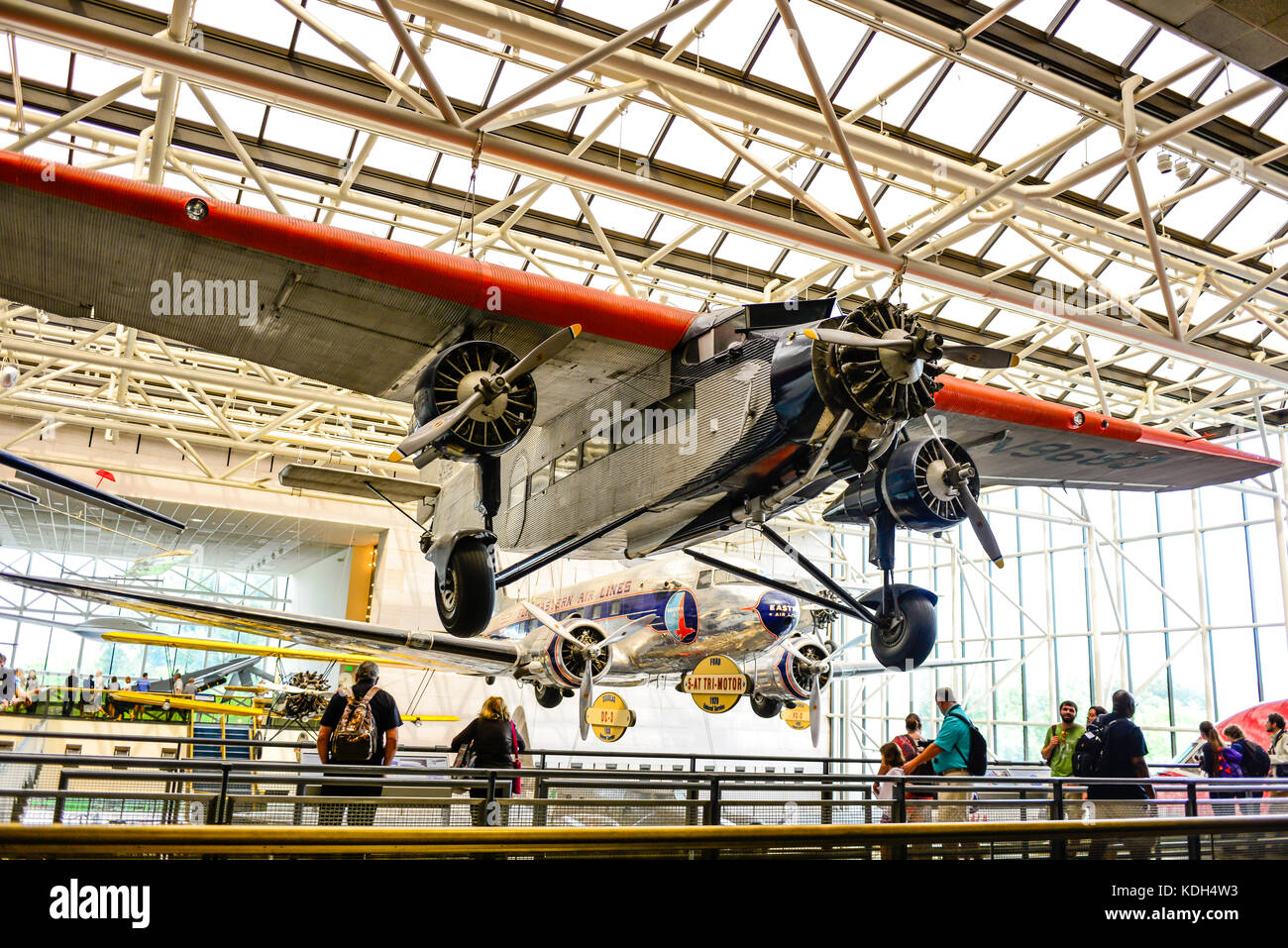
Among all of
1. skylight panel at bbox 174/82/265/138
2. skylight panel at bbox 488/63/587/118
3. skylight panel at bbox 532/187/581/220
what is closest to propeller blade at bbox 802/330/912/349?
skylight panel at bbox 488/63/587/118

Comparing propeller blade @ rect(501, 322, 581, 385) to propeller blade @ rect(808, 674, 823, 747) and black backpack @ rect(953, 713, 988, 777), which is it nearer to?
black backpack @ rect(953, 713, 988, 777)

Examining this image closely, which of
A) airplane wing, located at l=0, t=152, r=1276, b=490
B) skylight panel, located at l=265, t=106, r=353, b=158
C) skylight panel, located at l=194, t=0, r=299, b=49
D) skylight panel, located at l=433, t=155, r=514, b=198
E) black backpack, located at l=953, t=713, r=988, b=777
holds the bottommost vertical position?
black backpack, located at l=953, t=713, r=988, b=777

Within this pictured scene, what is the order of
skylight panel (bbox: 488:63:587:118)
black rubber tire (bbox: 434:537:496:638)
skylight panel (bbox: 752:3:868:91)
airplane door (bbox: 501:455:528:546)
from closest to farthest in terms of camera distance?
black rubber tire (bbox: 434:537:496:638) → airplane door (bbox: 501:455:528:546) → skylight panel (bbox: 752:3:868:91) → skylight panel (bbox: 488:63:587:118)

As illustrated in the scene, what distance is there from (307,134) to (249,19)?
2225 millimetres

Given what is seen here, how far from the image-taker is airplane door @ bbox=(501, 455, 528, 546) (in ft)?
30.7

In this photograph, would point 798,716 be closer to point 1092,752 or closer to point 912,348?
point 1092,752

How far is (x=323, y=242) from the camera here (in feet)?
20.8

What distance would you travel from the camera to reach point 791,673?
15875 mm

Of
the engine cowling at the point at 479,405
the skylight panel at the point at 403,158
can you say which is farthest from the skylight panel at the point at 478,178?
the engine cowling at the point at 479,405

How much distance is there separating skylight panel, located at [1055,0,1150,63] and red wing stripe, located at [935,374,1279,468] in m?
5.19

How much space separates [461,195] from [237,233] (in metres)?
9.12
